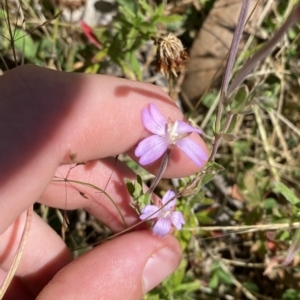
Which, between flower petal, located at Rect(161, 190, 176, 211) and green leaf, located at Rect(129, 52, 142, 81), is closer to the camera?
flower petal, located at Rect(161, 190, 176, 211)

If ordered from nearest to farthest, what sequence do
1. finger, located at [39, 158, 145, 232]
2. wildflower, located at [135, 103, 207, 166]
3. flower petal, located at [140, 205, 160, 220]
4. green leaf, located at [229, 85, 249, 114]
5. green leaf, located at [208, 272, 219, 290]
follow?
green leaf, located at [229, 85, 249, 114], wildflower, located at [135, 103, 207, 166], flower petal, located at [140, 205, 160, 220], finger, located at [39, 158, 145, 232], green leaf, located at [208, 272, 219, 290]

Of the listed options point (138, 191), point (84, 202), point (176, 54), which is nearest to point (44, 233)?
point (84, 202)

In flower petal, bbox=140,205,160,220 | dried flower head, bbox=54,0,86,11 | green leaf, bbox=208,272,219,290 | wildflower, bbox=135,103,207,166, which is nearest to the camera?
wildflower, bbox=135,103,207,166

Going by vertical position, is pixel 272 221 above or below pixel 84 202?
below

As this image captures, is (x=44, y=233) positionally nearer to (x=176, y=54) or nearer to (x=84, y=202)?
(x=84, y=202)

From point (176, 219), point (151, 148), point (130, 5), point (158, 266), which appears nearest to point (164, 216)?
point (176, 219)

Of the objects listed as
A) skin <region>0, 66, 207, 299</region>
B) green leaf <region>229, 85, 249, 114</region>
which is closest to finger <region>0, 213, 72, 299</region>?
skin <region>0, 66, 207, 299</region>

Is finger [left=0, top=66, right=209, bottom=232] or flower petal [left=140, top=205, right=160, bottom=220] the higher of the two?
finger [left=0, top=66, right=209, bottom=232]

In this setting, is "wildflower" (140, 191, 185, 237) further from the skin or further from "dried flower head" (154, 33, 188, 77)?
"dried flower head" (154, 33, 188, 77)
